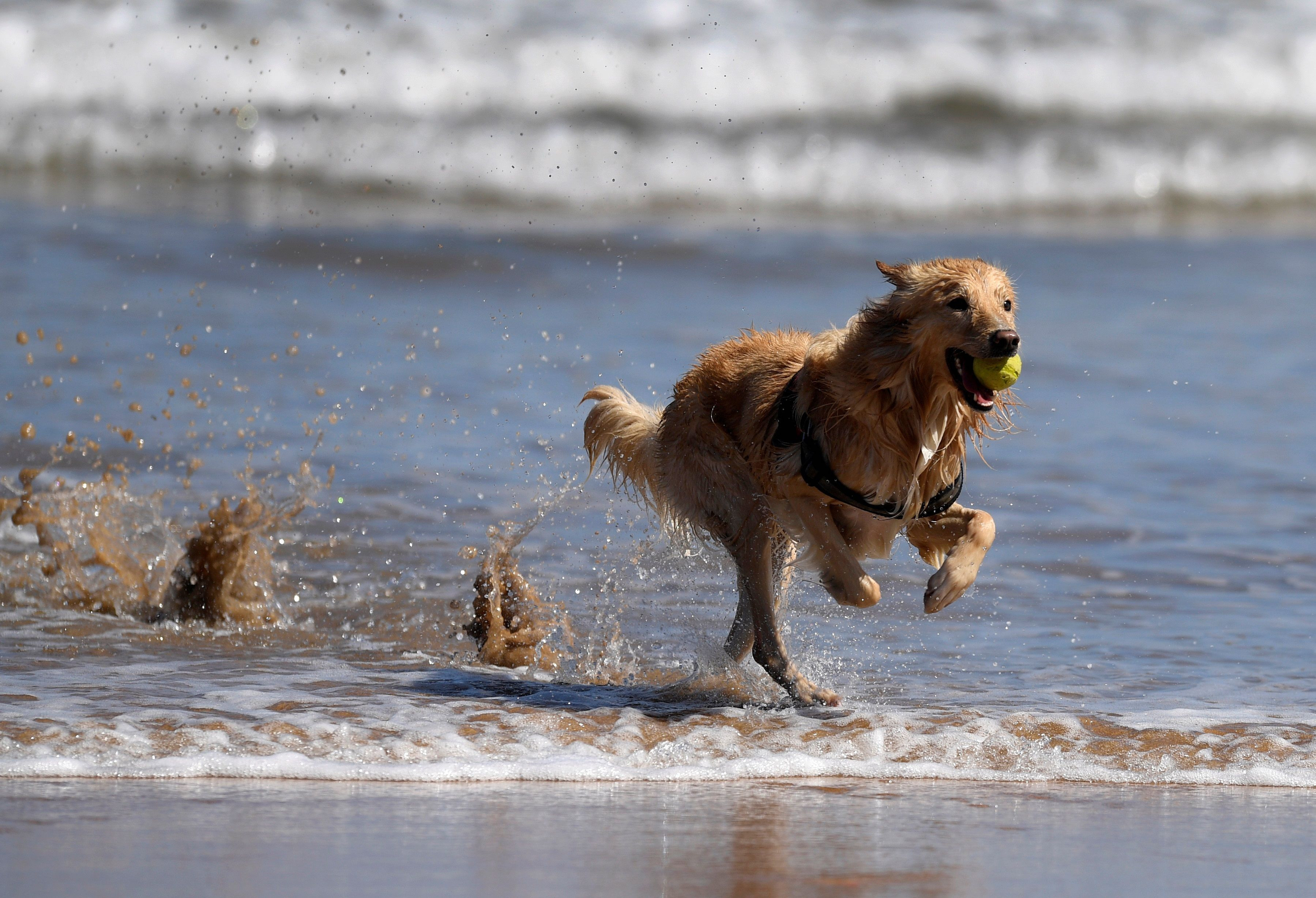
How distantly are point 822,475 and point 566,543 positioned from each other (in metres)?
2.32

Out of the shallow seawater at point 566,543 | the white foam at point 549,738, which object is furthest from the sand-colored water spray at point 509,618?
the white foam at point 549,738

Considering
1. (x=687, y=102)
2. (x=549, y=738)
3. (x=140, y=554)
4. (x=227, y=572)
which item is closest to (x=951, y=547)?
(x=549, y=738)

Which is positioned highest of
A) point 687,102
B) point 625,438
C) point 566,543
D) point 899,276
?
point 687,102

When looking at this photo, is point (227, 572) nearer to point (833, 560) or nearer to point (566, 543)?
point (566, 543)

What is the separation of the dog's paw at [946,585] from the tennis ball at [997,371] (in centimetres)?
59

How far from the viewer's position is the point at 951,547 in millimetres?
4980

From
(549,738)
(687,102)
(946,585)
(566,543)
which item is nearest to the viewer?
(549,738)

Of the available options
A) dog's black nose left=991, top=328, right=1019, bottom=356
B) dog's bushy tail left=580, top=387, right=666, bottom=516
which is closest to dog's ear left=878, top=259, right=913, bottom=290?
dog's black nose left=991, top=328, right=1019, bottom=356

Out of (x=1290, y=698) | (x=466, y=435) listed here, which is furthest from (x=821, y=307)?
(x=1290, y=698)

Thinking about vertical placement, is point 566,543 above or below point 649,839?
above

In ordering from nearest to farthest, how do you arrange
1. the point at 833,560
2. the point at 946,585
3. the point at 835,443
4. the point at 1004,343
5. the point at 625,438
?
the point at 1004,343 → the point at 946,585 → the point at 835,443 → the point at 833,560 → the point at 625,438

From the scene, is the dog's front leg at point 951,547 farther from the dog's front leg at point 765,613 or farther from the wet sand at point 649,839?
the wet sand at point 649,839

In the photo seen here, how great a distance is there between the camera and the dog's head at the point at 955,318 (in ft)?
13.7

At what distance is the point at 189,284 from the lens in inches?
438
